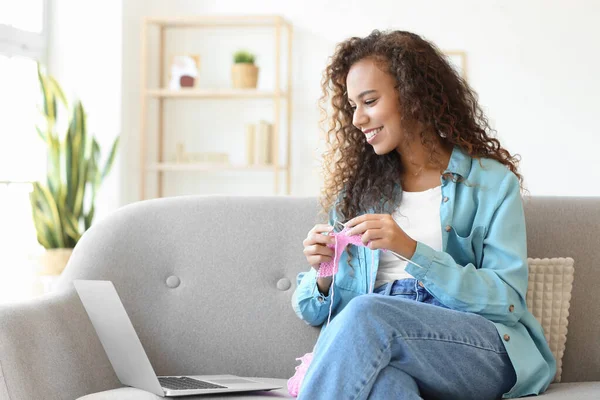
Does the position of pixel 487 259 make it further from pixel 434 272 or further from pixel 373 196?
pixel 373 196

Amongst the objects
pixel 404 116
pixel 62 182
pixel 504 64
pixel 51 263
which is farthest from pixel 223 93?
pixel 404 116

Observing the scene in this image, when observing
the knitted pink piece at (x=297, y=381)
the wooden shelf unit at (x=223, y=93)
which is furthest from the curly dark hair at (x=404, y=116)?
the wooden shelf unit at (x=223, y=93)

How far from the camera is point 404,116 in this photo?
6.97ft

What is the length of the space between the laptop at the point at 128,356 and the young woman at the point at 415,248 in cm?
30

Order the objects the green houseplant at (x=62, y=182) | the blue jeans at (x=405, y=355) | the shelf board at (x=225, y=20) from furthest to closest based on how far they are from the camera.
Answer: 1. the shelf board at (x=225, y=20)
2. the green houseplant at (x=62, y=182)
3. the blue jeans at (x=405, y=355)

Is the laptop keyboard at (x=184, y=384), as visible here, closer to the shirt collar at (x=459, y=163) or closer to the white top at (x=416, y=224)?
the white top at (x=416, y=224)

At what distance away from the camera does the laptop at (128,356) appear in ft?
6.32

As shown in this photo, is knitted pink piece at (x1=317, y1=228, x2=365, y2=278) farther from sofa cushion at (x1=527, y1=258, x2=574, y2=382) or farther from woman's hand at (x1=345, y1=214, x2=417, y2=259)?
sofa cushion at (x1=527, y1=258, x2=574, y2=382)

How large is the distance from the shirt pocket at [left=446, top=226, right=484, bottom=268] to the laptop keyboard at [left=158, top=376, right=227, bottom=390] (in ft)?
2.10

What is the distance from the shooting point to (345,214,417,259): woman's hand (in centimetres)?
181

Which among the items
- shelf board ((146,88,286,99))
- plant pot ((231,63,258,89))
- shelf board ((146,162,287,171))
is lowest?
shelf board ((146,162,287,171))

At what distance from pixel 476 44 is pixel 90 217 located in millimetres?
2564

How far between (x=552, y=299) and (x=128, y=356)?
106cm

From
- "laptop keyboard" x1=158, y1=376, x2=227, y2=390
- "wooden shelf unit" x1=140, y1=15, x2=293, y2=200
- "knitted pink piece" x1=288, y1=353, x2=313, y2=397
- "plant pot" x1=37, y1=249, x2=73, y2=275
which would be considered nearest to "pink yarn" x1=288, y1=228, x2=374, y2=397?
"knitted pink piece" x1=288, y1=353, x2=313, y2=397
